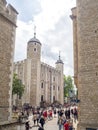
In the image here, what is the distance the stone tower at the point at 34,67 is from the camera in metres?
46.3

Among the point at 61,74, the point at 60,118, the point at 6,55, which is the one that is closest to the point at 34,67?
the point at 61,74

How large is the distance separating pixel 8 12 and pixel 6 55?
3.04 metres

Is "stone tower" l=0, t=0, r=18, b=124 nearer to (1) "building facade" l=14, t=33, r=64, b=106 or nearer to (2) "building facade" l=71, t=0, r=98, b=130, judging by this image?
(2) "building facade" l=71, t=0, r=98, b=130

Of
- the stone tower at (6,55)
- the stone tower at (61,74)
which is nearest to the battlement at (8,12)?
the stone tower at (6,55)

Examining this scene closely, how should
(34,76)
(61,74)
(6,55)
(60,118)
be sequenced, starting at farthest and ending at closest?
(61,74) → (34,76) → (60,118) → (6,55)

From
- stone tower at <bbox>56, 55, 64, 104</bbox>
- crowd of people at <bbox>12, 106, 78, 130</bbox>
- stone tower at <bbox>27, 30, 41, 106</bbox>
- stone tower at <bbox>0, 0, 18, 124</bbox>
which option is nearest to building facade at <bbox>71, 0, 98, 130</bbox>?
crowd of people at <bbox>12, 106, 78, 130</bbox>

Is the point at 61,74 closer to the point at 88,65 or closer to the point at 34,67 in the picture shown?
the point at 34,67

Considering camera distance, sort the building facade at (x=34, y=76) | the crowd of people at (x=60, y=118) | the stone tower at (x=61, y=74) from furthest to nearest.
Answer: the stone tower at (x=61, y=74) → the building facade at (x=34, y=76) → the crowd of people at (x=60, y=118)

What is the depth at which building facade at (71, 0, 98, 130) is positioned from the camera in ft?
37.9

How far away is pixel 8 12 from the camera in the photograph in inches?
557

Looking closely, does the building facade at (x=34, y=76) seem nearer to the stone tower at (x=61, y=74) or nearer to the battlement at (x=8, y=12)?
the stone tower at (x=61, y=74)

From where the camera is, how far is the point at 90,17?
12594 millimetres

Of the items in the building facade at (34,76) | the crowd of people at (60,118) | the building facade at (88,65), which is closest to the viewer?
the building facade at (88,65)

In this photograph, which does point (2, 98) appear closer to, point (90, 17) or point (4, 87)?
point (4, 87)
